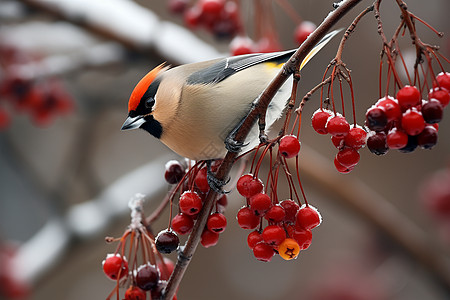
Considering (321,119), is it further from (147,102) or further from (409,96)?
(147,102)

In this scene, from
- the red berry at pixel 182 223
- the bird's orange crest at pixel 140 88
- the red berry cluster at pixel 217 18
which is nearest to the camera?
the red berry at pixel 182 223

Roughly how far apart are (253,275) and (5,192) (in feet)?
8.64

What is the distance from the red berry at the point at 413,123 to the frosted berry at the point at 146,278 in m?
0.49

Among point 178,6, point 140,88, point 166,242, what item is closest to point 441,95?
point 166,242

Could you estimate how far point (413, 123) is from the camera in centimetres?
80

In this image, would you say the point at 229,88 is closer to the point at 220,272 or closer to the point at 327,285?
the point at 327,285

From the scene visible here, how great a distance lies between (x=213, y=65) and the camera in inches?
54.9

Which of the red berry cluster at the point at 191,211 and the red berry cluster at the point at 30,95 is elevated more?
the red berry cluster at the point at 30,95

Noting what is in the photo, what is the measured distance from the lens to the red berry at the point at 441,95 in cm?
82

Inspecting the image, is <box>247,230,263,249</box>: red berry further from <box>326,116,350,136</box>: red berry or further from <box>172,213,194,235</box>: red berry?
<box>326,116,350,136</box>: red berry

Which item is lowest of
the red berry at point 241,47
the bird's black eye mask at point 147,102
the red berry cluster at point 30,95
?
the bird's black eye mask at point 147,102

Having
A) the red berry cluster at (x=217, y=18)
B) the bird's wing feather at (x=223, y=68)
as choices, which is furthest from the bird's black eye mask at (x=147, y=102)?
the red berry cluster at (x=217, y=18)

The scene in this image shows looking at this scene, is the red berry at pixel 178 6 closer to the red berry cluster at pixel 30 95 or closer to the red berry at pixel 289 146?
the red berry cluster at pixel 30 95

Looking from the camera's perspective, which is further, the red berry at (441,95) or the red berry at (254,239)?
the red berry at (254,239)
